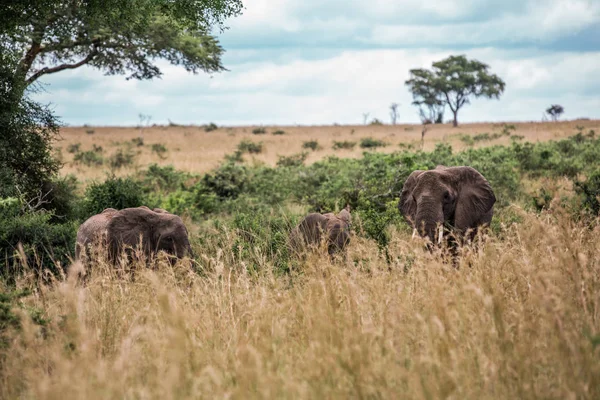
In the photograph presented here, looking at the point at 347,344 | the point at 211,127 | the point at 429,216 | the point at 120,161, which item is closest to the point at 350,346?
the point at 347,344

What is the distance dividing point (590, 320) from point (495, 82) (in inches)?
2671

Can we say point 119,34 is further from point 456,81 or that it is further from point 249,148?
point 456,81

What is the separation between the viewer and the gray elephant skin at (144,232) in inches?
308

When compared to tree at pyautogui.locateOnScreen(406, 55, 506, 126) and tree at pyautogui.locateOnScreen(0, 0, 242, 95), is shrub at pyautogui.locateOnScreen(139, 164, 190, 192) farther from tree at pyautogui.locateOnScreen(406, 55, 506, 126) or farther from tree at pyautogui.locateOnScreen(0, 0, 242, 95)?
tree at pyautogui.locateOnScreen(406, 55, 506, 126)

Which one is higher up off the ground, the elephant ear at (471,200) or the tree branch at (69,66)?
the tree branch at (69,66)

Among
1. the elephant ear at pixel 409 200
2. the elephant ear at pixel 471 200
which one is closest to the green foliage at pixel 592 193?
the elephant ear at pixel 471 200

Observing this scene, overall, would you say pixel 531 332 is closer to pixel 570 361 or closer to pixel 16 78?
pixel 570 361

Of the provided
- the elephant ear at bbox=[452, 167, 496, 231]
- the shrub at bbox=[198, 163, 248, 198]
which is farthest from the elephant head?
the shrub at bbox=[198, 163, 248, 198]

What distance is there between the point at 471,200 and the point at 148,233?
435 cm

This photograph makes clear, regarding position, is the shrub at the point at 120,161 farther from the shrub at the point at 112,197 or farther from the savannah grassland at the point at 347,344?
the savannah grassland at the point at 347,344

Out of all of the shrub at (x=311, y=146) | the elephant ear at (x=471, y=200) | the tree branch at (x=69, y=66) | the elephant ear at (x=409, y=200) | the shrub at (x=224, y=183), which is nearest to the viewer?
the elephant ear at (x=471, y=200)

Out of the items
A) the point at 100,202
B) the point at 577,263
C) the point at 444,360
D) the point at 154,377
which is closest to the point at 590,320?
the point at 577,263

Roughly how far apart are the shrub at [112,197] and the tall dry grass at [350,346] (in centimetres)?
690

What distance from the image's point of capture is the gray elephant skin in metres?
7.82
